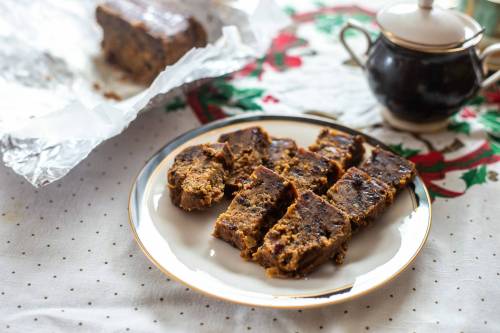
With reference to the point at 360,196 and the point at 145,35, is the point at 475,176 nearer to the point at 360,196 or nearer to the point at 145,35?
the point at 360,196

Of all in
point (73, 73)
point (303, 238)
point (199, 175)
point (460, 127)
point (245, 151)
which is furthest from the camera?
point (73, 73)

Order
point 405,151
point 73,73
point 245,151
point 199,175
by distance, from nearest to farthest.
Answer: point 199,175 → point 245,151 → point 405,151 → point 73,73

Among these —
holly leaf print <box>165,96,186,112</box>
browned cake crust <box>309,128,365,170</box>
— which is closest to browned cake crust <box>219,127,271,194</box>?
browned cake crust <box>309,128,365,170</box>

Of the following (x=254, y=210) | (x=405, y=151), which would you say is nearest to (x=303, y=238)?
(x=254, y=210)

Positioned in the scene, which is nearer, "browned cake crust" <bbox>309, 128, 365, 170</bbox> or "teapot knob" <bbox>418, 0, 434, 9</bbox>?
"browned cake crust" <bbox>309, 128, 365, 170</bbox>

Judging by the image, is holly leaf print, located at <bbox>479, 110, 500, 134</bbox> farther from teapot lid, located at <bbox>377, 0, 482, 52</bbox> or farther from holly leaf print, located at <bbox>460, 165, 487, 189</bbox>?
teapot lid, located at <bbox>377, 0, 482, 52</bbox>

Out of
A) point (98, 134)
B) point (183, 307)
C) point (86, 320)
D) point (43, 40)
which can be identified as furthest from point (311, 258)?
point (43, 40)
